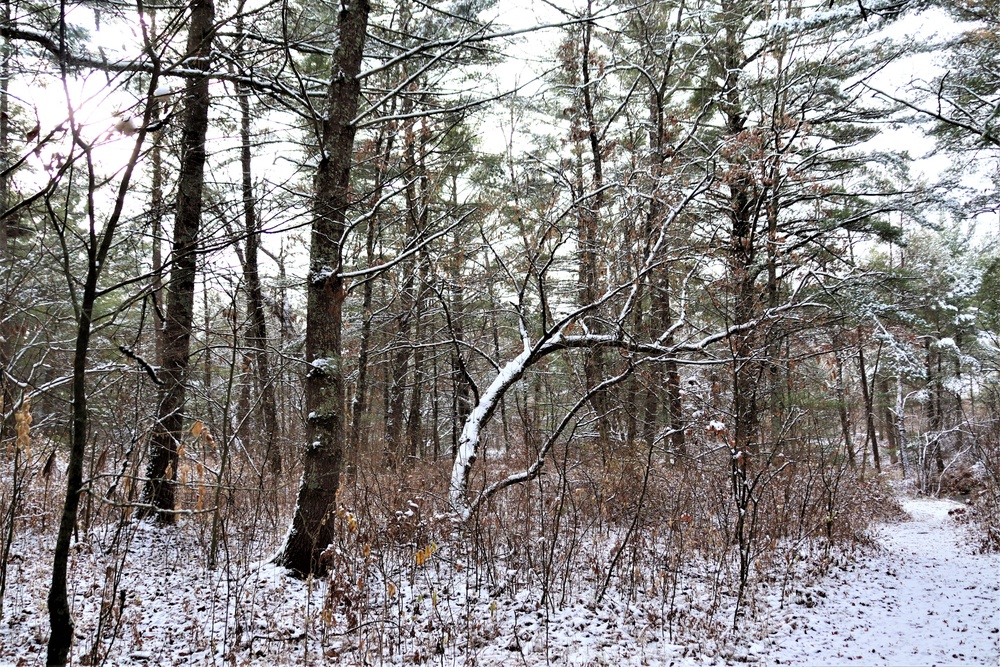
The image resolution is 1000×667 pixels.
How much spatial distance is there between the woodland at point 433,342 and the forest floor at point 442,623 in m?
0.04

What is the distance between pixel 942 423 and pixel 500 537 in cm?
1601

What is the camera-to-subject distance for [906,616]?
4.79 m

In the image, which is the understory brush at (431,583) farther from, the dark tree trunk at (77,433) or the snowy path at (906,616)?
the dark tree trunk at (77,433)

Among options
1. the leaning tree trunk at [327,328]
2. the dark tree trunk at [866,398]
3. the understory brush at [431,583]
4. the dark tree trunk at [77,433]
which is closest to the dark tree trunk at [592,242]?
the understory brush at [431,583]

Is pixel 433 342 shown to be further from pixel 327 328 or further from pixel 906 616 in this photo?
pixel 906 616

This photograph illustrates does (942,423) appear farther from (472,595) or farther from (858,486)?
(472,595)

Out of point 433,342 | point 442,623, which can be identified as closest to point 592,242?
point 433,342

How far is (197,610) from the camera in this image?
13.3 ft

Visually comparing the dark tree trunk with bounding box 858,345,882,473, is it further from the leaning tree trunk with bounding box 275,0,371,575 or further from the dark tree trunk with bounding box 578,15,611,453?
the leaning tree trunk with bounding box 275,0,371,575

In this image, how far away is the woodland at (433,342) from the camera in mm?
3365

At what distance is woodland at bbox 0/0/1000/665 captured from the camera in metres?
3.37

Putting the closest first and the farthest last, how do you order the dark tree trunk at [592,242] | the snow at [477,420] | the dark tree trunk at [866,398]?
the snow at [477,420] → the dark tree trunk at [592,242] → the dark tree trunk at [866,398]

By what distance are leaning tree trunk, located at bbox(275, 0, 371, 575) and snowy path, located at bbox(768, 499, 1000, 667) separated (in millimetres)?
3784

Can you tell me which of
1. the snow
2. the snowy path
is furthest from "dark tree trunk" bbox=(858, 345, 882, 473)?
the snow
